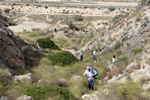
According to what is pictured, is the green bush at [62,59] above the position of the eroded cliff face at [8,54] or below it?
below

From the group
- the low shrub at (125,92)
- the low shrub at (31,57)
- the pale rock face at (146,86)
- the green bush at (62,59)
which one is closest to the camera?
the low shrub at (125,92)

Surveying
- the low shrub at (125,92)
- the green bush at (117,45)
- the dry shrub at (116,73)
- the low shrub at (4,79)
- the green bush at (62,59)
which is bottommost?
the green bush at (62,59)

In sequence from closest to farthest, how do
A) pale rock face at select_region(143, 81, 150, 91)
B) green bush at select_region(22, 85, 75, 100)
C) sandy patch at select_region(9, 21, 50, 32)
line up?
pale rock face at select_region(143, 81, 150, 91) < green bush at select_region(22, 85, 75, 100) < sandy patch at select_region(9, 21, 50, 32)

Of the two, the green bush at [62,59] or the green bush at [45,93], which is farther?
the green bush at [62,59]

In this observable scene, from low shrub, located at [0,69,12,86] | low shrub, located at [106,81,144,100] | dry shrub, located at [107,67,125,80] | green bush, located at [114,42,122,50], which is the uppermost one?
low shrub, located at [106,81,144,100]

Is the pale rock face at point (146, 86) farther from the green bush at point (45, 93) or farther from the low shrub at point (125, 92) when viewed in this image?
the green bush at point (45, 93)

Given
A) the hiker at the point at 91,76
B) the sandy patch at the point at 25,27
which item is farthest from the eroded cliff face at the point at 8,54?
the sandy patch at the point at 25,27

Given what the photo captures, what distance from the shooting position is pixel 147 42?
476 inches

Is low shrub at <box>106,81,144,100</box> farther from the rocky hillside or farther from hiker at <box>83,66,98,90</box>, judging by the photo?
the rocky hillside

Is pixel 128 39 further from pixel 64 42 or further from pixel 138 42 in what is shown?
→ pixel 64 42

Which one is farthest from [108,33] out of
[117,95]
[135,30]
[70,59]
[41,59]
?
[117,95]

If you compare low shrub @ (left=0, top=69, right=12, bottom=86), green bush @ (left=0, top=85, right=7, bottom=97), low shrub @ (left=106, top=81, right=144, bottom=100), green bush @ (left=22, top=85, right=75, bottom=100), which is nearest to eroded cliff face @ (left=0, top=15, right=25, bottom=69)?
low shrub @ (left=0, top=69, right=12, bottom=86)

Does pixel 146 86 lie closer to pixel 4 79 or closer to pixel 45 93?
pixel 45 93

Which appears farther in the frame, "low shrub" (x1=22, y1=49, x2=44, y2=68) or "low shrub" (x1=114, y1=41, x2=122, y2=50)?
"low shrub" (x1=114, y1=41, x2=122, y2=50)
